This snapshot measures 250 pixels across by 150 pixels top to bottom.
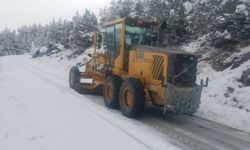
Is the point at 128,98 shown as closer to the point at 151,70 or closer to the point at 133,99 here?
the point at 133,99

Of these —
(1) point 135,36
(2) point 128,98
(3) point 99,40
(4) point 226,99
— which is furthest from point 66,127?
(4) point 226,99

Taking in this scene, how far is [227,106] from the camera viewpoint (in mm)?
13031

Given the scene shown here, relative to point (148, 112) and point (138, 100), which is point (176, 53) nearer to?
point (138, 100)

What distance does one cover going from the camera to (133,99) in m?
11.4

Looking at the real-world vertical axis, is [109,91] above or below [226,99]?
above

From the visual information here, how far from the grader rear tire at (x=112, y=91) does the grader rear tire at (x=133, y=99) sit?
2.65 ft

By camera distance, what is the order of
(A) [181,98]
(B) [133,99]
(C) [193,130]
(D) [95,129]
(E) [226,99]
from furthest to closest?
(E) [226,99] → (B) [133,99] → (A) [181,98] → (C) [193,130] → (D) [95,129]

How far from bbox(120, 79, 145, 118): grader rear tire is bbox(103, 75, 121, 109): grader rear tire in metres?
0.81

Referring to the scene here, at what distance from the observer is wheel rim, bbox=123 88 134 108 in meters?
11.6

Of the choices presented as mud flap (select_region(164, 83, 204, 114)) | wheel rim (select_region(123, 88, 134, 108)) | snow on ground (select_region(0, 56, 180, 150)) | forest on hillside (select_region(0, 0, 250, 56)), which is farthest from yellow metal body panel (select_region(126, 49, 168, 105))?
forest on hillside (select_region(0, 0, 250, 56))

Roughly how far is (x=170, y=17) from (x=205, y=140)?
46.7ft

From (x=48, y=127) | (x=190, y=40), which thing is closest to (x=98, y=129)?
(x=48, y=127)

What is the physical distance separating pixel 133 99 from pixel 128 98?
1.98 ft

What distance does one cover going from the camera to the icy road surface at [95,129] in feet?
27.4
